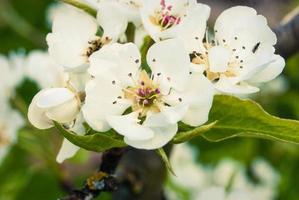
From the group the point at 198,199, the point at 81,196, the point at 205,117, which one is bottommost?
the point at 198,199

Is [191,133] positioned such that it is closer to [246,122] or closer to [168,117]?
[168,117]

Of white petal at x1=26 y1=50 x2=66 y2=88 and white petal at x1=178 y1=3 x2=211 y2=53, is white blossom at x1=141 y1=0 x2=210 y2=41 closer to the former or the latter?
white petal at x1=178 y1=3 x2=211 y2=53

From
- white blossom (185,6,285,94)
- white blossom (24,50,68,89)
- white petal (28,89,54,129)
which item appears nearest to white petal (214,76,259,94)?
white blossom (185,6,285,94)

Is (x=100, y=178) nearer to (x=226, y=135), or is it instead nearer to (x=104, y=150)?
(x=104, y=150)

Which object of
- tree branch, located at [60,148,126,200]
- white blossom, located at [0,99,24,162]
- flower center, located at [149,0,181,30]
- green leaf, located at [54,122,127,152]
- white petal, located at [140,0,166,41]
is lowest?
white blossom, located at [0,99,24,162]

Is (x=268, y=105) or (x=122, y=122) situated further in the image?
(x=268, y=105)

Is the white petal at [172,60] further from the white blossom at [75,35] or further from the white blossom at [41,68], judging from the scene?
the white blossom at [41,68]

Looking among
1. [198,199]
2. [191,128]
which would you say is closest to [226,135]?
[191,128]
